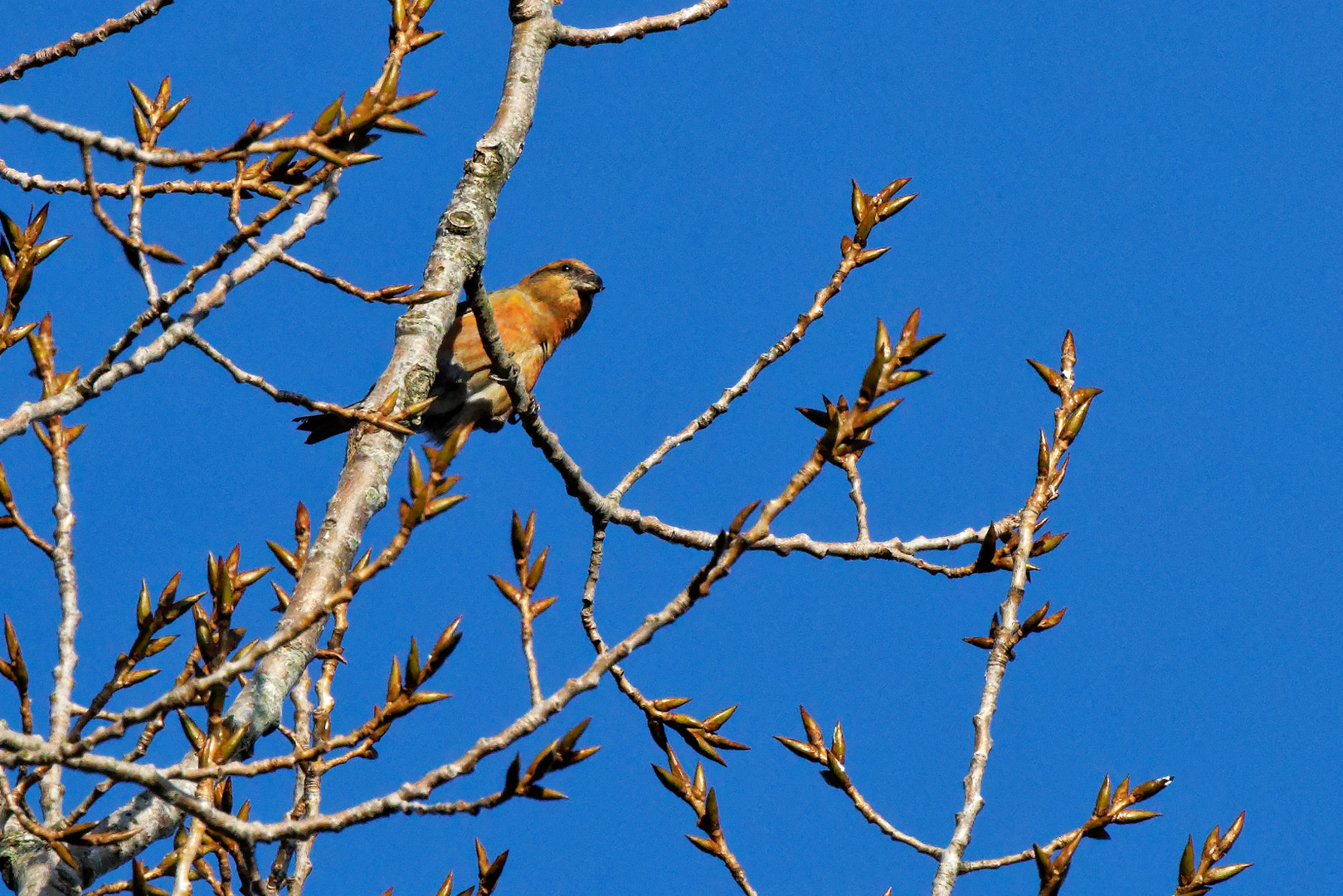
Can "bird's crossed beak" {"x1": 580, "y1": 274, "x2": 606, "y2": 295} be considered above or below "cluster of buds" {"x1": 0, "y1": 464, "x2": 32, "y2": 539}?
above

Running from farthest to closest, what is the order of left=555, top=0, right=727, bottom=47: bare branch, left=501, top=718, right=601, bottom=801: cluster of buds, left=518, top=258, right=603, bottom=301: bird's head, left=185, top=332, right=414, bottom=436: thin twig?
left=518, top=258, right=603, bottom=301: bird's head
left=555, top=0, right=727, bottom=47: bare branch
left=185, top=332, right=414, bottom=436: thin twig
left=501, top=718, right=601, bottom=801: cluster of buds

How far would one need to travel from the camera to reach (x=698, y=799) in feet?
11.3

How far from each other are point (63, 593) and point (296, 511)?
1018mm

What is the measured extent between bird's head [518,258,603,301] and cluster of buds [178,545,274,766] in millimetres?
5435

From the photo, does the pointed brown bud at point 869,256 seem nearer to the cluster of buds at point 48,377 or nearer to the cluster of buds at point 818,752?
the cluster of buds at point 818,752

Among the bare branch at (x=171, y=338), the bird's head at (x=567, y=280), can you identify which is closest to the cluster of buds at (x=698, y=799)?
the bare branch at (x=171, y=338)

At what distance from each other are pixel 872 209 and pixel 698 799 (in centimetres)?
190

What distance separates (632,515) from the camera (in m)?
4.88

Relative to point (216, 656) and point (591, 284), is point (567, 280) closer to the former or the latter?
point (591, 284)

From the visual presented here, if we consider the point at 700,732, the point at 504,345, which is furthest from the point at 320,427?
the point at 700,732

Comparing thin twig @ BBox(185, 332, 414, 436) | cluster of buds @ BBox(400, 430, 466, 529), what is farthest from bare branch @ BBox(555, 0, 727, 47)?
cluster of buds @ BBox(400, 430, 466, 529)

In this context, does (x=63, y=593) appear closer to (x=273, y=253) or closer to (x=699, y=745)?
(x=273, y=253)

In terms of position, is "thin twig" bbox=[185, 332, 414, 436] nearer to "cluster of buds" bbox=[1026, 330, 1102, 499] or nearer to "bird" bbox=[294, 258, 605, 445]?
"cluster of buds" bbox=[1026, 330, 1102, 499]

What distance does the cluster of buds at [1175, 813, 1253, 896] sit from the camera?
305 cm
